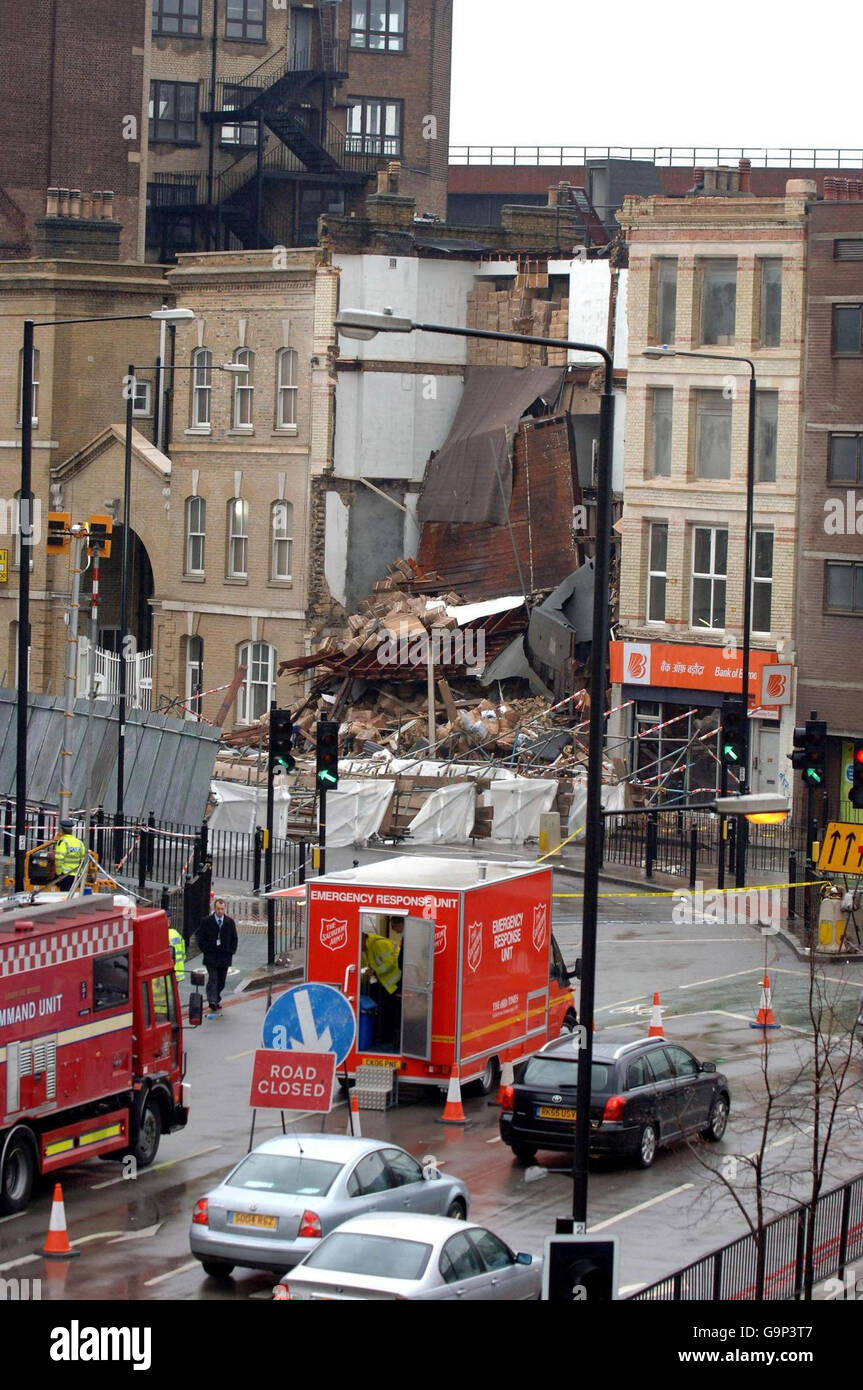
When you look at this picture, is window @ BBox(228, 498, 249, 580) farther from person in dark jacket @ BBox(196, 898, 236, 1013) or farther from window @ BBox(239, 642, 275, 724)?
person in dark jacket @ BBox(196, 898, 236, 1013)

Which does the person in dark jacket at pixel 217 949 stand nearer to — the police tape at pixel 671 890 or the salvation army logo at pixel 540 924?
the salvation army logo at pixel 540 924

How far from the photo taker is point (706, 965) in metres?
34.4

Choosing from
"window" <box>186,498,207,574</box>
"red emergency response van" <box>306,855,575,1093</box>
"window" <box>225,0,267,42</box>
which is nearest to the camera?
"red emergency response van" <box>306,855,575,1093</box>

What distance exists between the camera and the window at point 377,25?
86.2 meters

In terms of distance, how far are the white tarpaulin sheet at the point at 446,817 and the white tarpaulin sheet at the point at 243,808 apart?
2.78 m

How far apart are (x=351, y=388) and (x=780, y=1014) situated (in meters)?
31.5

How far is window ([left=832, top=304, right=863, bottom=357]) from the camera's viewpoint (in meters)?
48.4

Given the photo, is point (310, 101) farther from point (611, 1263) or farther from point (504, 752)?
point (611, 1263)

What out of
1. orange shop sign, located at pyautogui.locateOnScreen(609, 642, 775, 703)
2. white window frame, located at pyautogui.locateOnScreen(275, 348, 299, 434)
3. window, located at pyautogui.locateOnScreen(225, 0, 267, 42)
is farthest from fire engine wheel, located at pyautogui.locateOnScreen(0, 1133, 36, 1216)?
window, located at pyautogui.locateOnScreen(225, 0, 267, 42)

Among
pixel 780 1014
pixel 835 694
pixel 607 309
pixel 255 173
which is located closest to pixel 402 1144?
pixel 780 1014

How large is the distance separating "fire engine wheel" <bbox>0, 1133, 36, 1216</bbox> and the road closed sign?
2.21m

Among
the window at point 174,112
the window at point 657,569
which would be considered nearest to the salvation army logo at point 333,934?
the window at point 657,569

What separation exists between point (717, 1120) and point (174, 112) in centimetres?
6696

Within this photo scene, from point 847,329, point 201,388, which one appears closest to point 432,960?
point 847,329
